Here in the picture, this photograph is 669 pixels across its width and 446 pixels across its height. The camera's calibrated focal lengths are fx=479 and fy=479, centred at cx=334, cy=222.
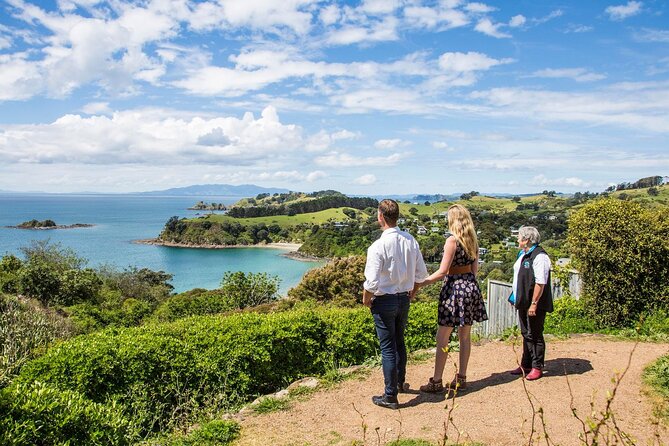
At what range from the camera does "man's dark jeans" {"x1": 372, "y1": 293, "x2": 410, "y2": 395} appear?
4.67m

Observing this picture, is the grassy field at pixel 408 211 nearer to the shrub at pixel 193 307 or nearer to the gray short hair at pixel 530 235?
the shrub at pixel 193 307

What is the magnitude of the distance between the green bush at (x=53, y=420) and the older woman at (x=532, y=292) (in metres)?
4.15

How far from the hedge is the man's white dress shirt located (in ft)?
7.30

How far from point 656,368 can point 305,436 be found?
416cm

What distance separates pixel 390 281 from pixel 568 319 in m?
6.03

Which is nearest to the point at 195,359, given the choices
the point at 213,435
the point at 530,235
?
the point at 213,435

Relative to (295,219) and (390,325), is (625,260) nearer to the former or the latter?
(390,325)

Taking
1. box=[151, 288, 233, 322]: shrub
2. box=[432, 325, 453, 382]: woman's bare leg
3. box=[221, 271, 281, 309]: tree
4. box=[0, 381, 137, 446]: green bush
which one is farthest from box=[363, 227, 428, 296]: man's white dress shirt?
box=[221, 271, 281, 309]: tree

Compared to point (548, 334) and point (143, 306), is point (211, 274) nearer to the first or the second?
point (143, 306)

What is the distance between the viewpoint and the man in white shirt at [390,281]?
4582 mm

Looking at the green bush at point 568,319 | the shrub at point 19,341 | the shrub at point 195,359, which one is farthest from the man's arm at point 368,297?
the green bush at point 568,319

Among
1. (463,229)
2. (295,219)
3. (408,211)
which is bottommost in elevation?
(295,219)

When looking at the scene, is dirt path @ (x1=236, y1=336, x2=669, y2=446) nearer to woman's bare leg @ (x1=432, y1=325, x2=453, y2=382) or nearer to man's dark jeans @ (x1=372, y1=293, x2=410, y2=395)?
woman's bare leg @ (x1=432, y1=325, x2=453, y2=382)

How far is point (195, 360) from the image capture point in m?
5.69
